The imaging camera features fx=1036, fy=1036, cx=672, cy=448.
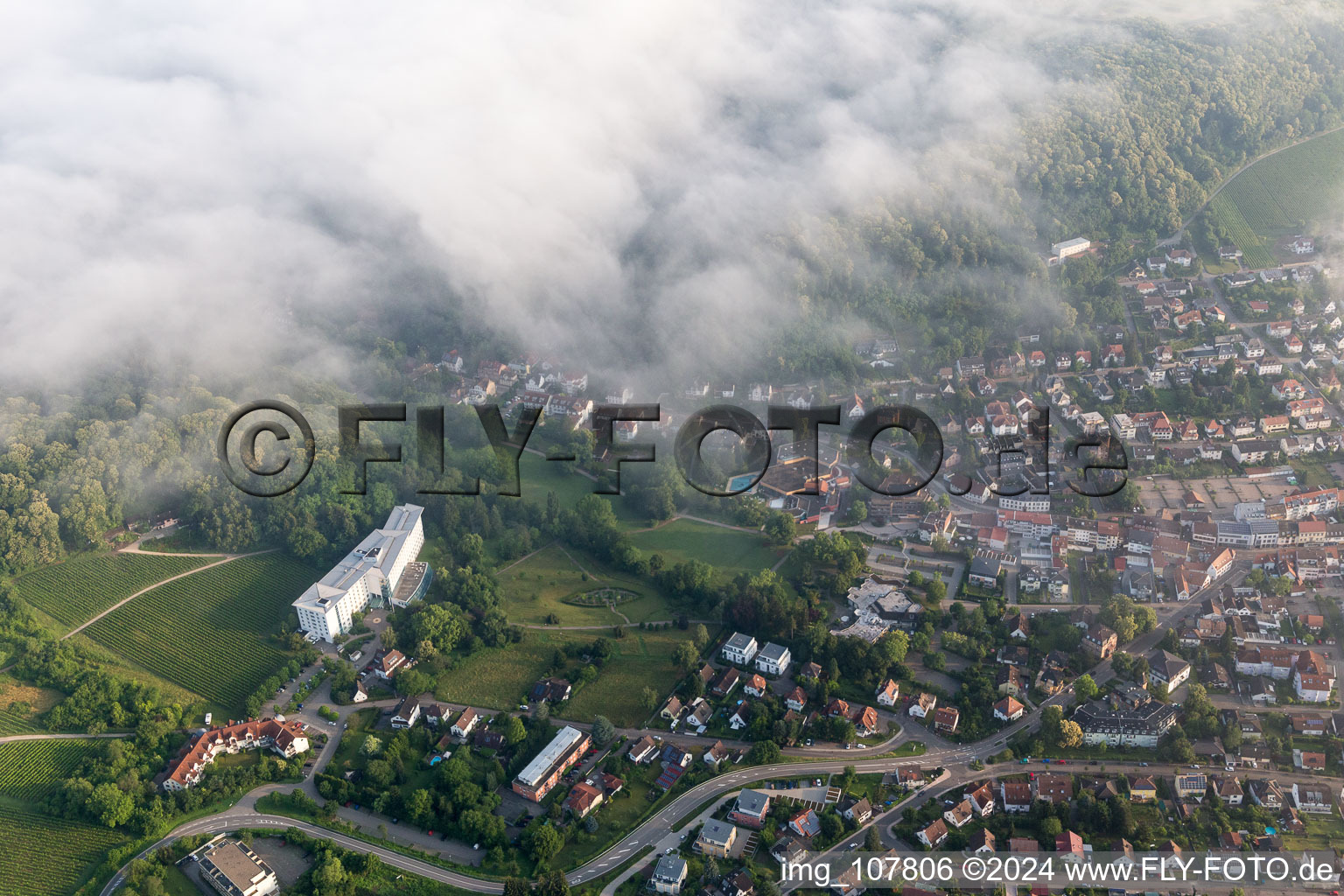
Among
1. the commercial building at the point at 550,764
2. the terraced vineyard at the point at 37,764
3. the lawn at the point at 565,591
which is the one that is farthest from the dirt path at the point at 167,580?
the commercial building at the point at 550,764

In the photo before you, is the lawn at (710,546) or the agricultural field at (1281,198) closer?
the lawn at (710,546)

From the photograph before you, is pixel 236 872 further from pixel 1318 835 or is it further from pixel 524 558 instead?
pixel 1318 835

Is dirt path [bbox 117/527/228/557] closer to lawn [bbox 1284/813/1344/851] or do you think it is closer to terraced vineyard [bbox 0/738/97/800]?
terraced vineyard [bbox 0/738/97/800]

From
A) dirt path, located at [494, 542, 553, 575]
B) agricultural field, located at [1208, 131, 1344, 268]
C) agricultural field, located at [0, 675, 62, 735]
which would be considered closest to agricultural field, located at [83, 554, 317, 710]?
agricultural field, located at [0, 675, 62, 735]

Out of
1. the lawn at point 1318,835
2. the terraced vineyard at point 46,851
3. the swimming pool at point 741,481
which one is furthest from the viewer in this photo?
the swimming pool at point 741,481

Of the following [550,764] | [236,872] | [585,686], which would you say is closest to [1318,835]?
[550,764]

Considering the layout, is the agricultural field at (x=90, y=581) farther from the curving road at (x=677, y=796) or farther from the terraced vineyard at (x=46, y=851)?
the terraced vineyard at (x=46, y=851)

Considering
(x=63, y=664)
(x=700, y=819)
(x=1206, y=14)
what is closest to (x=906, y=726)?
(x=700, y=819)

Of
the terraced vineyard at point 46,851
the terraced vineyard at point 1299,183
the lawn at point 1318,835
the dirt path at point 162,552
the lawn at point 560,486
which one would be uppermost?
the terraced vineyard at point 1299,183
